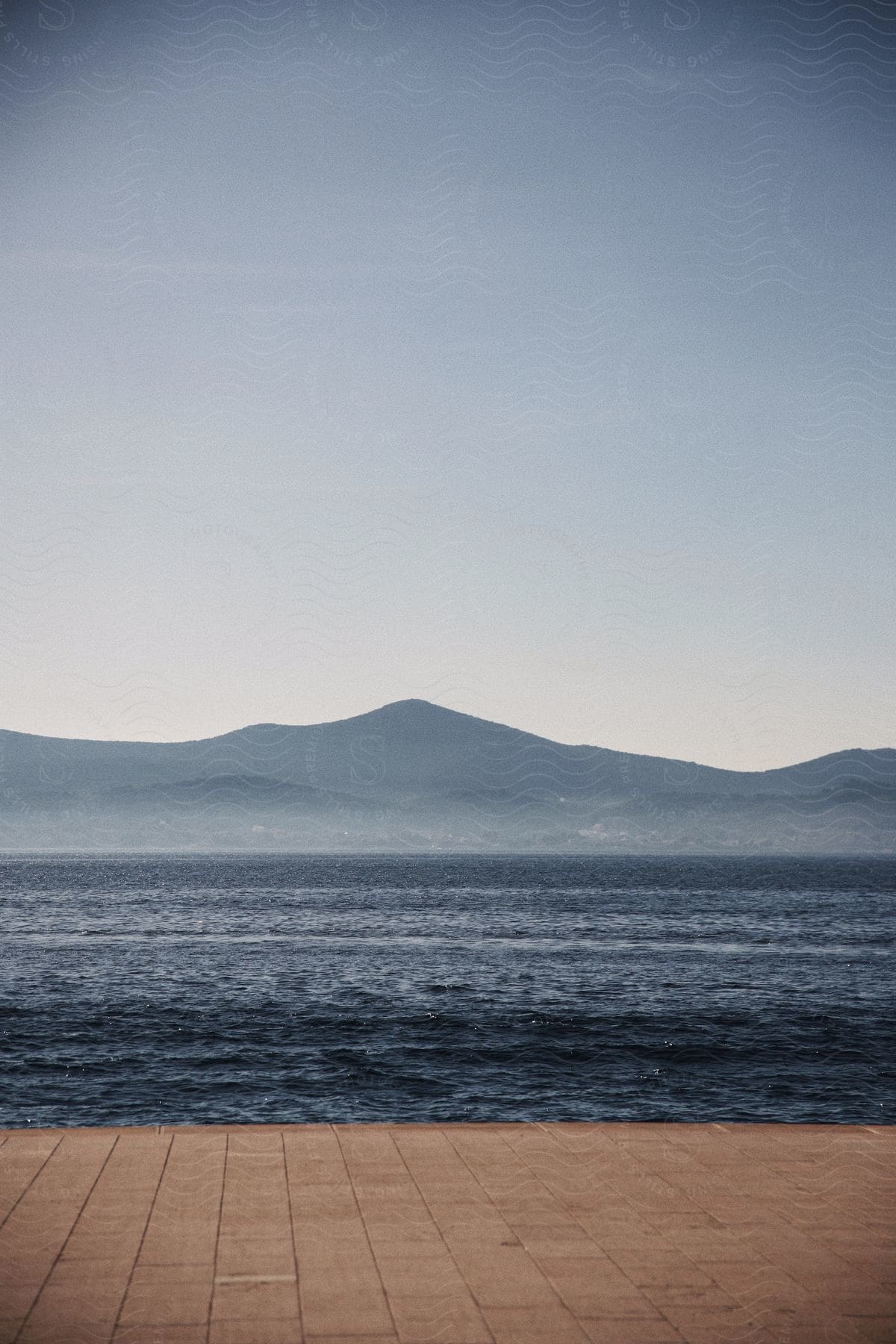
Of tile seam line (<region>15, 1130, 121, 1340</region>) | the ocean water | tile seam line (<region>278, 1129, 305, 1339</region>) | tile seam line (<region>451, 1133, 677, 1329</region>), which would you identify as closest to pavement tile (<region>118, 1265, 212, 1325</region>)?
tile seam line (<region>278, 1129, 305, 1339</region>)

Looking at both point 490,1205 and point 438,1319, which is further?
point 490,1205

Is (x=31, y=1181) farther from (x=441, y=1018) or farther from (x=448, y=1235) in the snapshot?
(x=441, y=1018)

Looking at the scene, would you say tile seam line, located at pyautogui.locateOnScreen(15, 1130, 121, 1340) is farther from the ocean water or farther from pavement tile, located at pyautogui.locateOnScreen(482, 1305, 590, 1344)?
the ocean water

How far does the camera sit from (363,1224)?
626 centimetres

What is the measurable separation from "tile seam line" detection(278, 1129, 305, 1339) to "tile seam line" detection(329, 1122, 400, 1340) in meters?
0.38

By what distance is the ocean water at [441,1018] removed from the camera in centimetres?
1705

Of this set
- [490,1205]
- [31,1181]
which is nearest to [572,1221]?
[490,1205]

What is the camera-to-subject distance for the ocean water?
17.0 meters

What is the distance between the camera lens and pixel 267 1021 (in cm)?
2484

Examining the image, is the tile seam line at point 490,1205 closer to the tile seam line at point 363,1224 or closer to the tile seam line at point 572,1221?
the tile seam line at point 572,1221

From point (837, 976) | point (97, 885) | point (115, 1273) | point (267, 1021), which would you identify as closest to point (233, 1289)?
point (115, 1273)

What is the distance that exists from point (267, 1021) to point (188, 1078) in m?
6.36

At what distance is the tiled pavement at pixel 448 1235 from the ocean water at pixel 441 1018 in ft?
26.0

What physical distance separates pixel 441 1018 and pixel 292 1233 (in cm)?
1988
